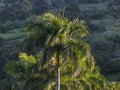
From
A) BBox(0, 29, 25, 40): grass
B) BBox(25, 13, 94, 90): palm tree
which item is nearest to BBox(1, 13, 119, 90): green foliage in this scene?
BBox(25, 13, 94, 90): palm tree

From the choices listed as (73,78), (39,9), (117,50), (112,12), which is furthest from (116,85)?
(39,9)

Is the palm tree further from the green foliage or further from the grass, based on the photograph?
the grass

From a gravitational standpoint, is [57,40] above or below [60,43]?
above

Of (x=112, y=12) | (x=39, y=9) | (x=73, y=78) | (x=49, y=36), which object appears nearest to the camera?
(x=49, y=36)

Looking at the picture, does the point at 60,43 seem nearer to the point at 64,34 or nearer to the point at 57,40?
the point at 57,40

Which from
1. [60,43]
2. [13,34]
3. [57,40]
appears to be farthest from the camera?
[13,34]

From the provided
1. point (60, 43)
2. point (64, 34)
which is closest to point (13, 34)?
point (60, 43)

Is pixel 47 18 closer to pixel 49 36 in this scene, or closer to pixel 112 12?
pixel 49 36

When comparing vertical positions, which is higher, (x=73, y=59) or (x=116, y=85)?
(x=73, y=59)
